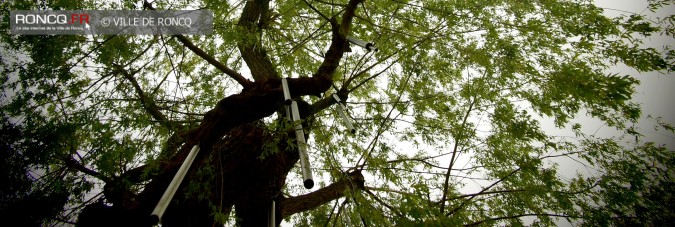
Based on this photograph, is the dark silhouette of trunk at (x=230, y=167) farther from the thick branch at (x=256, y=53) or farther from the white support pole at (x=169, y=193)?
the thick branch at (x=256, y=53)

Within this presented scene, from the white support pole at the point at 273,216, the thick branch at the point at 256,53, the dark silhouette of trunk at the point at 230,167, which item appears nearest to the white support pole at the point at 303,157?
the dark silhouette of trunk at the point at 230,167

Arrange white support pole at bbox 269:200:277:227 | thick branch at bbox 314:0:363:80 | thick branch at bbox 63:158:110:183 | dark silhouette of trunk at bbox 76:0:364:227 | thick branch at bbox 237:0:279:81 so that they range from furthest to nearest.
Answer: thick branch at bbox 237:0:279:81
thick branch at bbox 314:0:363:80
white support pole at bbox 269:200:277:227
thick branch at bbox 63:158:110:183
dark silhouette of trunk at bbox 76:0:364:227

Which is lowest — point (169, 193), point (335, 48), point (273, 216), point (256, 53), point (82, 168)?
point (169, 193)

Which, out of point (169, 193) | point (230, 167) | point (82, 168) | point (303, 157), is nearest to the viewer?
point (169, 193)

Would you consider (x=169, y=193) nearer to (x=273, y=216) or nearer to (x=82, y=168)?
(x=273, y=216)

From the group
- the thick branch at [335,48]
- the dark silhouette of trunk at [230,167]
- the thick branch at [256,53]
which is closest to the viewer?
the dark silhouette of trunk at [230,167]

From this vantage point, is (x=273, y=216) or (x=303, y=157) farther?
(x=273, y=216)

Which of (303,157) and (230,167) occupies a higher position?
(230,167)

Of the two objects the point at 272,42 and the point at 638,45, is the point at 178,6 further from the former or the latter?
the point at 638,45

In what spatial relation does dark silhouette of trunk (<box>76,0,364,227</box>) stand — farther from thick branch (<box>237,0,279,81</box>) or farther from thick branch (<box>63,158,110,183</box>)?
thick branch (<box>237,0,279,81</box>)

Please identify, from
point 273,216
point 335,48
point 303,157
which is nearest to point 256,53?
point 335,48

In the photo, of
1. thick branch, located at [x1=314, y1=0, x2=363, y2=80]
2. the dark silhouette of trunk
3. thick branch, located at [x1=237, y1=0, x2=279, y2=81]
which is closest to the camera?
the dark silhouette of trunk

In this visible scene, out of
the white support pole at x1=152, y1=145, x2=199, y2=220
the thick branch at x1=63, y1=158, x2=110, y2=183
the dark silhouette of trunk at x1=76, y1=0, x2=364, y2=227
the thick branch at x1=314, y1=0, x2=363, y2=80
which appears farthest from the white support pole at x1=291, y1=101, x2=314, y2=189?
the thick branch at x1=63, y1=158, x2=110, y2=183

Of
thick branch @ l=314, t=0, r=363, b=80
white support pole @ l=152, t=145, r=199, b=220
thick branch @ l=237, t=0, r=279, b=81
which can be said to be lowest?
white support pole @ l=152, t=145, r=199, b=220
